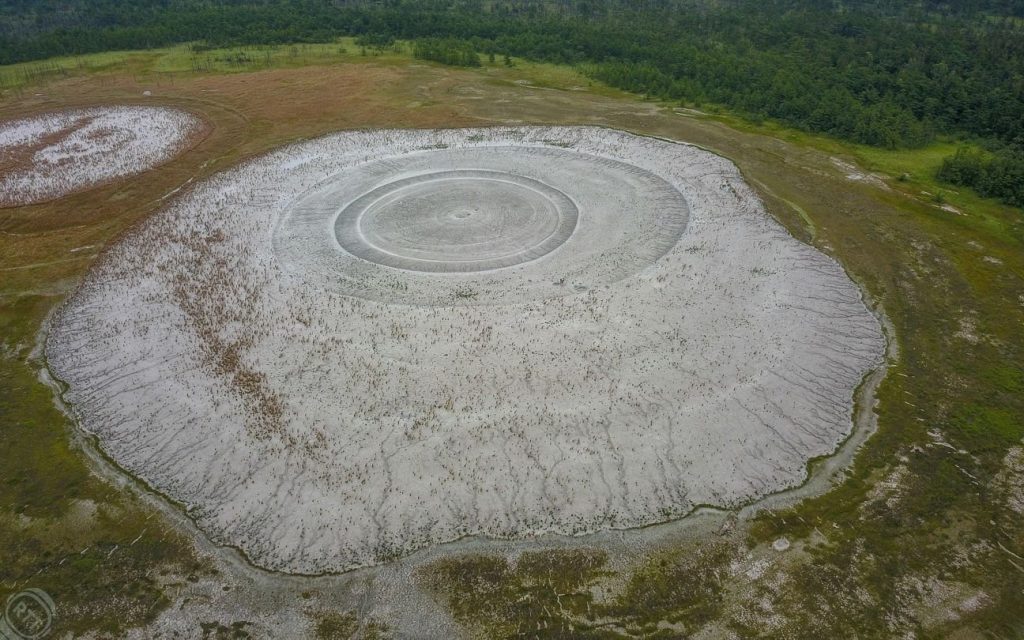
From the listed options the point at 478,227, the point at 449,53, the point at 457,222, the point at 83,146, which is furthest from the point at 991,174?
the point at 83,146

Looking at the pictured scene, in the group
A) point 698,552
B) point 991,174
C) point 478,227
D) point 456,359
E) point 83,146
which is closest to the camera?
point 698,552

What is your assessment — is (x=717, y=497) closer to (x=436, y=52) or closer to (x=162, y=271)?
(x=162, y=271)

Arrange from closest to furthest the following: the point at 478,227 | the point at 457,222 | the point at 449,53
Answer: the point at 478,227, the point at 457,222, the point at 449,53

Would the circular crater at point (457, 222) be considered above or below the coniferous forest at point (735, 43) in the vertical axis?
below

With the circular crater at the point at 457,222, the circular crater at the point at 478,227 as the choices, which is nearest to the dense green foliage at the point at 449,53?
the circular crater at the point at 478,227

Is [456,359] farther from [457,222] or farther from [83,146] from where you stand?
[83,146]

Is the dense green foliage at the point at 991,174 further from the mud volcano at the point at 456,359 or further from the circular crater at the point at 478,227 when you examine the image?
the circular crater at the point at 478,227
